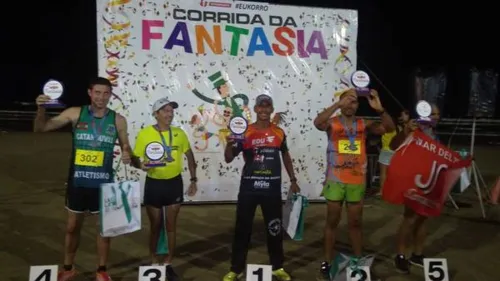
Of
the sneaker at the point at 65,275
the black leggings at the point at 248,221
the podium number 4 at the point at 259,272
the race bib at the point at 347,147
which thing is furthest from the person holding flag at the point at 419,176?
the sneaker at the point at 65,275

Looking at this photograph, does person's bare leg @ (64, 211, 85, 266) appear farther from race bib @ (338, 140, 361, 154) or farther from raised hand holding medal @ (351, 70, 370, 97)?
raised hand holding medal @ (351, 70, 370, 97)

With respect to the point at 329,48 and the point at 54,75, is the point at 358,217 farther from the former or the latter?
the point at 54,75

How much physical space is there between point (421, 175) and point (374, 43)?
3049 cm

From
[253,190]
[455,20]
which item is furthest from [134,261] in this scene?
[455,20]

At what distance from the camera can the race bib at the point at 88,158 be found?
4695 mm

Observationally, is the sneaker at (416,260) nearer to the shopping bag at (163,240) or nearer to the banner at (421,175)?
the banner at (421,175)

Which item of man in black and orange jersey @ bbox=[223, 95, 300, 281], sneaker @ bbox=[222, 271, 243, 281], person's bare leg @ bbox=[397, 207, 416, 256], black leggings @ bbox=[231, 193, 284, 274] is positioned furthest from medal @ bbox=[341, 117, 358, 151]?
sneaker @ bbox=[222, 271, 243, 281]

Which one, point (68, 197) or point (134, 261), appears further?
point (134, 261)

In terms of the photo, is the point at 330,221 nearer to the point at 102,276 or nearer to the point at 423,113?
the point at 423,113

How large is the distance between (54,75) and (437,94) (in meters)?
32.8

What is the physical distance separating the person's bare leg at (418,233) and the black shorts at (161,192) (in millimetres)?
2443

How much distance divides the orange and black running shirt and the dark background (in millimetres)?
21271

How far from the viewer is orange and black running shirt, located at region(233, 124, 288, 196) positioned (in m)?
5.07

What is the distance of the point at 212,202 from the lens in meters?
8.61
